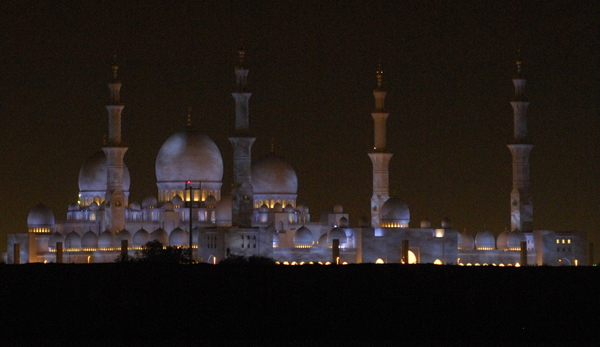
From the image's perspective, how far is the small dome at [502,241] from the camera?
69188mm

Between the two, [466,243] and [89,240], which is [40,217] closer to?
[89,240]

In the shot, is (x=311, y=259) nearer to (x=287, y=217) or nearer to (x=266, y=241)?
(x=266, y=241)

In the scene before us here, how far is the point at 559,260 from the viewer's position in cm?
6775

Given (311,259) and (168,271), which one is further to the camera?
(311,259)

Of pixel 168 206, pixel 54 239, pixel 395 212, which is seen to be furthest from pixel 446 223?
pixel 54 239

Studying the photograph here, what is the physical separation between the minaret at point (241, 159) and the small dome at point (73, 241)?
1000 centimetres

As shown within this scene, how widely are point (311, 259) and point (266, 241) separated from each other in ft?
10.1

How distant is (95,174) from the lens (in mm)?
76750

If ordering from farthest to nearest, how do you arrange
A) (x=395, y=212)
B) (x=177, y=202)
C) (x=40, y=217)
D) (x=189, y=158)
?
1. (x=177, y=202)
2. (x=189, y=158)
3. (x=40, y=217)
4. (x=395, y=212)

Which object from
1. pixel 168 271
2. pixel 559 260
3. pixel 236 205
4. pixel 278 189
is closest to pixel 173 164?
pixel 278 189

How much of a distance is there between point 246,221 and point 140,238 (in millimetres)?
6799

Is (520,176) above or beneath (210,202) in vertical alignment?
above

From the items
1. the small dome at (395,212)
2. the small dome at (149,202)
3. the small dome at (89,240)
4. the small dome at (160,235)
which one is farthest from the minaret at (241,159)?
the small dome at (149,202)

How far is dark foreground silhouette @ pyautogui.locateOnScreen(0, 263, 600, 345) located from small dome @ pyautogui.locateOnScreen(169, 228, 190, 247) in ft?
101
